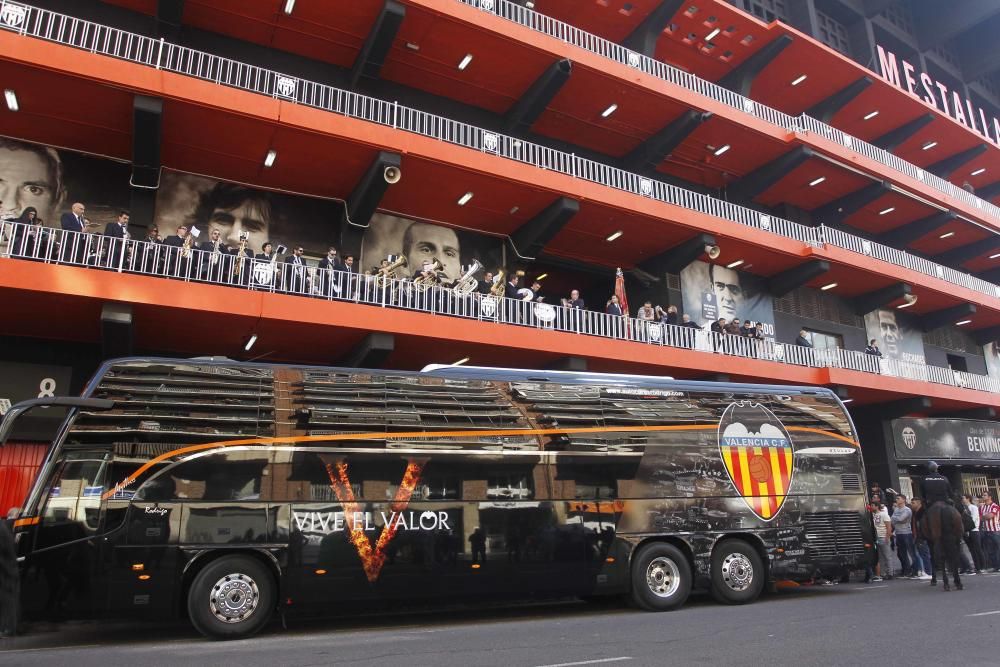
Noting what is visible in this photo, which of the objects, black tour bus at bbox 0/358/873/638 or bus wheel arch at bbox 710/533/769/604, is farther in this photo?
bus wheel arch at bbox 710/533/769/604

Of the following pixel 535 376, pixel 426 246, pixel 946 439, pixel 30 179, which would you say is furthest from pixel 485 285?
pixel 946 439

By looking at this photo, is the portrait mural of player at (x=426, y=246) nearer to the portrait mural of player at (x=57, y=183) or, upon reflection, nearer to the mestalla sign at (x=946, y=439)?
the portrait mural of player at (x=57, y=183)

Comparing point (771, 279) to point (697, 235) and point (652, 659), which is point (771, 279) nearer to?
point (697, 235)

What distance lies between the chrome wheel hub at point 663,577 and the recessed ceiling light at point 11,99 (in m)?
14.0

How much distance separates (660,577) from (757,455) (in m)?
2.72

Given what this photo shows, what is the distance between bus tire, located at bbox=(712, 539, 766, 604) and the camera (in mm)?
11391

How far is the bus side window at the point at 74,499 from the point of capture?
8328mm

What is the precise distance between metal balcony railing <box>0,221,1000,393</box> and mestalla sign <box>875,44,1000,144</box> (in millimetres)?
13259

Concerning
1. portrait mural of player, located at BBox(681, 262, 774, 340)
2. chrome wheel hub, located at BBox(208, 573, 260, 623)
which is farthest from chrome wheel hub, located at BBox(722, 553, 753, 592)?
portrait mural of player, located at BBox(681, 262, 774, 340)

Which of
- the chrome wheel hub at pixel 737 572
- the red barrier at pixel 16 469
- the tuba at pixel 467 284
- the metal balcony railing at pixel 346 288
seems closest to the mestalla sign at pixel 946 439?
the metal balcony railing at pixel 346 288

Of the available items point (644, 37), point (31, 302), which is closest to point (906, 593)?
point (31, 302)

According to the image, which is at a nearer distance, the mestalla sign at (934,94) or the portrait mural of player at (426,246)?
the portrait mural of player at (426,246)

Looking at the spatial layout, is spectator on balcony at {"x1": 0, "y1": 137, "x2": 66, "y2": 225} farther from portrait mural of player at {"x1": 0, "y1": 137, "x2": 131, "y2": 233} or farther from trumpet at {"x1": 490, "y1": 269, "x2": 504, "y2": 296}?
trumpet at {"x1": 490, "y1": 269, "x2": 504, "y2": 296}

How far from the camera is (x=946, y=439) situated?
84.4 feet
